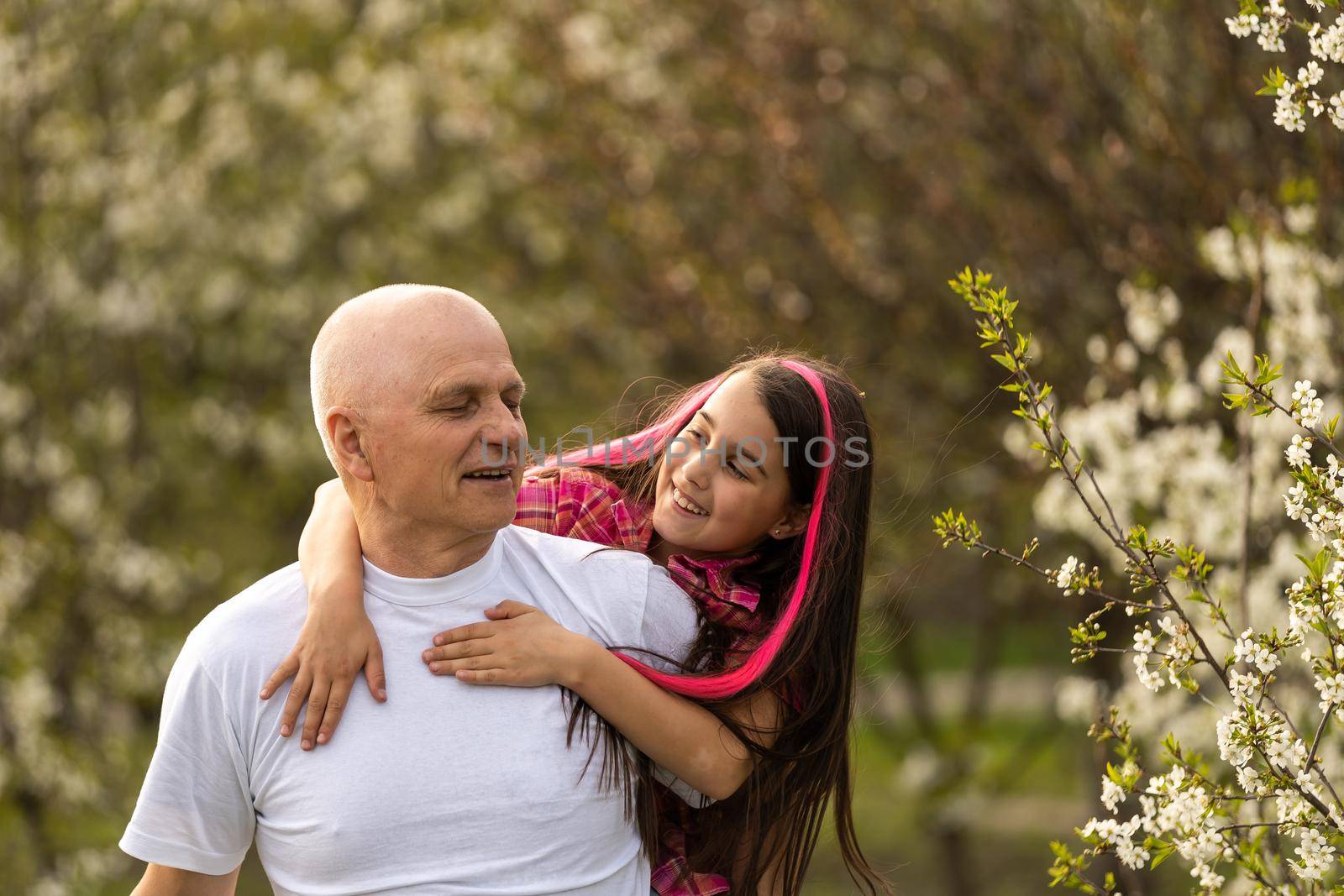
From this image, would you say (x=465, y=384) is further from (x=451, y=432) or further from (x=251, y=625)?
(x=251, y=625)

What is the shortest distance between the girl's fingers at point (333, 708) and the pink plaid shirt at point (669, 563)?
24.4 inches

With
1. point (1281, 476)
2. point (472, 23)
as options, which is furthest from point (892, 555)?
point (472, 23)

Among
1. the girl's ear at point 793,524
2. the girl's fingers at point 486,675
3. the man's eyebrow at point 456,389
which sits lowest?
the girl's fingers at point 486,675

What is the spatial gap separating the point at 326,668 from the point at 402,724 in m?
0.15

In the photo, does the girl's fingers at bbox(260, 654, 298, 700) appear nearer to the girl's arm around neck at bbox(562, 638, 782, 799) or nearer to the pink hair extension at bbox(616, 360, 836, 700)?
the girl's arm around neck at bbox(562, 638, 782, 799)

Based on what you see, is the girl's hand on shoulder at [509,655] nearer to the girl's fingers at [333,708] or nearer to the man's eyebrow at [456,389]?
the girl's fingers at [333,708]

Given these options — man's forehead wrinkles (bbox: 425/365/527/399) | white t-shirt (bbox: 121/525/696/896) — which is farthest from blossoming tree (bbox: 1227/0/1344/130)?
white t-shirt (bbox: 121/525/696/896)

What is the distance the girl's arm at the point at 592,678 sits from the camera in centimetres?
247

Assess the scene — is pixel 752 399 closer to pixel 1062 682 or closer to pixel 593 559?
pixel 593 559

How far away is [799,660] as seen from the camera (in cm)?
267

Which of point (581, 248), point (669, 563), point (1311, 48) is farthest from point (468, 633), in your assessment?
point (581, 248)

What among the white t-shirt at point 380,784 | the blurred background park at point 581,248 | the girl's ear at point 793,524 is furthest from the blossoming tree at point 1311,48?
the white t-shirt at point 380,784

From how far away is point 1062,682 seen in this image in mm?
7195

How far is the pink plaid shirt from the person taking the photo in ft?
8.92
